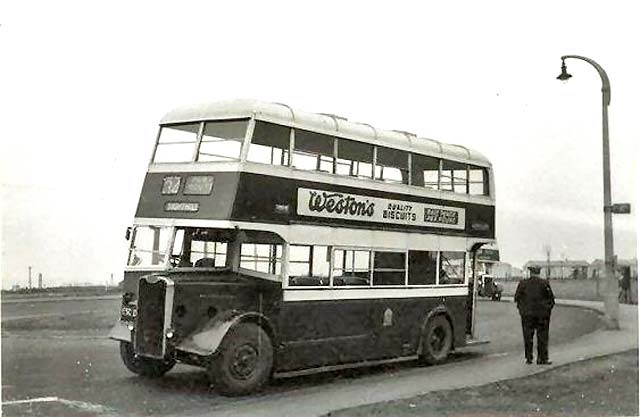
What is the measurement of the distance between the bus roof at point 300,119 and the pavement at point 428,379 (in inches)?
112

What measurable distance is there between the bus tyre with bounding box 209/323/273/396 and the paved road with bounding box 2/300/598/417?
0.16m

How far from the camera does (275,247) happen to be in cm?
859

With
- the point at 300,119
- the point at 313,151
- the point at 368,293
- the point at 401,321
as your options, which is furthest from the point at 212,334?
the point at 401,321

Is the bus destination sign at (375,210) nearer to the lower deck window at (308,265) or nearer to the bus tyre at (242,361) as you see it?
the lower deck window at (308,265)

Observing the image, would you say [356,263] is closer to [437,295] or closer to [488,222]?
[437,295]

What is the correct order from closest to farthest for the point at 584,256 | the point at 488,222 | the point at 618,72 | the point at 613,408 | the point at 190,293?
the point at 613,408 < the point at 190,293 < the point at 618,72 < the point at 584,256 < the point at 488,222

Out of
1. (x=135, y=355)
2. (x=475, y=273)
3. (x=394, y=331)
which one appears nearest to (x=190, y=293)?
(x=135, y=355)

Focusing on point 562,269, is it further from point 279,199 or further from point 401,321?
point 279,199

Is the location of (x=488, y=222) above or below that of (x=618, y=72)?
below

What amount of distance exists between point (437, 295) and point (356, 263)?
64.3 inches

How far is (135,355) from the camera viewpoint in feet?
26.9

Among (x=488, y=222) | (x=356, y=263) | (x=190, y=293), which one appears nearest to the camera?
(x=190, y=293)

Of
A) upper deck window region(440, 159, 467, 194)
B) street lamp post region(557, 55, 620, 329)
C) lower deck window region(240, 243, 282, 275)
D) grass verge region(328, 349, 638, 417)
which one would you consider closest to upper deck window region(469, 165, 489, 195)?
upper deck window region(440, 159, 467, 194)

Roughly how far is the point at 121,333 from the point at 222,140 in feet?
7.77
